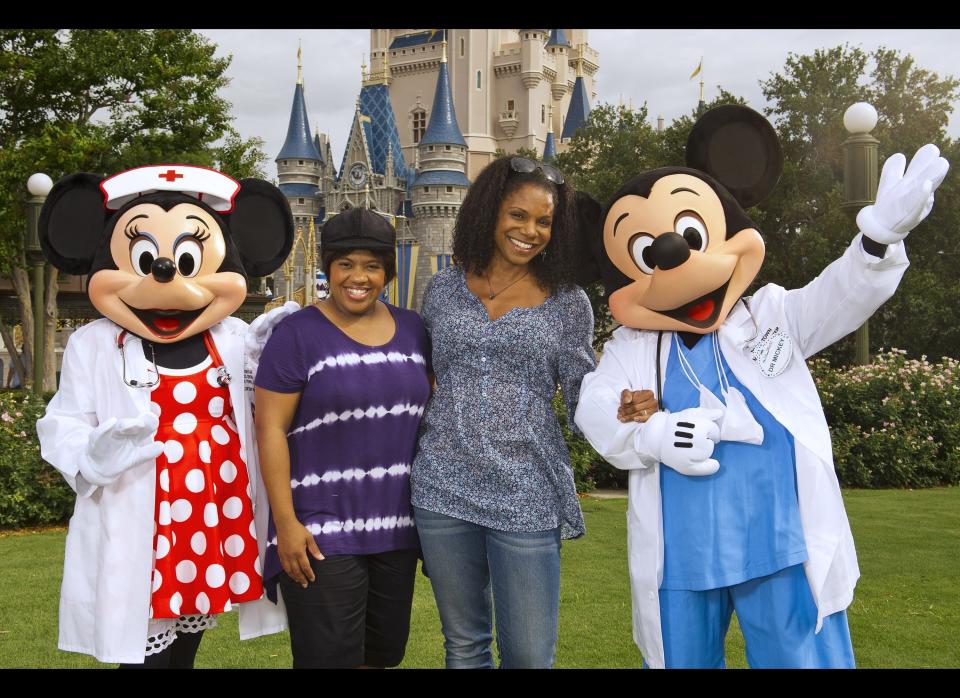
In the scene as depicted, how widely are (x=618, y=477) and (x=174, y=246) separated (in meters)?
6.53

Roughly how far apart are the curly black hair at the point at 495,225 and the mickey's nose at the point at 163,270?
3.17 feet

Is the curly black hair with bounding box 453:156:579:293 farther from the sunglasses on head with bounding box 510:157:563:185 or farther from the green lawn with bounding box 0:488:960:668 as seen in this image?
the green lawn with bounding box 0:488:960:668

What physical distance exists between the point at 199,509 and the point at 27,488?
497cm

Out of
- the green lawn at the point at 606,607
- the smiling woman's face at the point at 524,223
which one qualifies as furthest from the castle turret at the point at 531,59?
the smiling woman's face at the point at 524,223

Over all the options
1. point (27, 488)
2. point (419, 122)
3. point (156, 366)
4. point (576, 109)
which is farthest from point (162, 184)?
point (419, 122)

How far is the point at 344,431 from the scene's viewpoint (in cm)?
278

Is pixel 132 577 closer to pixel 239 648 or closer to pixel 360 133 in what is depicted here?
pixel 239 648

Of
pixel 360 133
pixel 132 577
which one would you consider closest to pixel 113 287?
pixel 132 577

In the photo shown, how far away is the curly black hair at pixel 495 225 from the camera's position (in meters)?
2.96

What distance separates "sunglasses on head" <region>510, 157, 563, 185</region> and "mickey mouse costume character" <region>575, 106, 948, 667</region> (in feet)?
0.86

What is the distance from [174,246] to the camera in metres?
3.13
